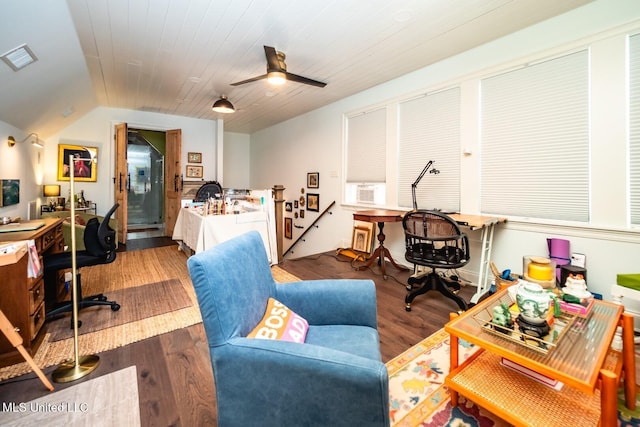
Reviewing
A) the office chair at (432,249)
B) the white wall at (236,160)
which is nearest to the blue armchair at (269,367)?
the office chair at (432,249)

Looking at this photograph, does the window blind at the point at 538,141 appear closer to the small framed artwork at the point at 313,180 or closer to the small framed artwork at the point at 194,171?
the small framed artwork at the point at 313,180

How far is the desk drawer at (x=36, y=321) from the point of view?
1917 mm

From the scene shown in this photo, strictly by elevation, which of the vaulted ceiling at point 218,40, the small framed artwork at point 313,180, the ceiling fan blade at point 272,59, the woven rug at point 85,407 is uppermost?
the vaulted ceiling at point 218,40

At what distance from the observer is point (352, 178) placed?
4.68 m

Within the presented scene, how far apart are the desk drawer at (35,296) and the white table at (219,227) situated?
1.42 meters

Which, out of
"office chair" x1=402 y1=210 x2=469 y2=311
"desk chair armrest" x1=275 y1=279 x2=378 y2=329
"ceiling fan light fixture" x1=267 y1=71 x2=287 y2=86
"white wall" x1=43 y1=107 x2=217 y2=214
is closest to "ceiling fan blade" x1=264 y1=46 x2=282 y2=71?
"ceiling fan light fixture" x1=267 y1=71 x2=287 y2=86

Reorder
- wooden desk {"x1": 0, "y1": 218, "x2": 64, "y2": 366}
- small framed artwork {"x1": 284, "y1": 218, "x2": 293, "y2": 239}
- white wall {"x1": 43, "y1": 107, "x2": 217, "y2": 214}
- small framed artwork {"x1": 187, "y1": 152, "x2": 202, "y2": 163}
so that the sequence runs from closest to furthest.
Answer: wooden desk {"x1": 0, "y1": 218, "x2": 64, "y2": 366} → white wall {"x1": 43, "y1": 107, "x2": 217, "y2": 214} → small framed artwork {"x1": 187, "y1": 152, "x2": 202, "y2": 163} → small framed artwork {"x1": 284, "y1": 218, "x2": 293, "y2": 239}

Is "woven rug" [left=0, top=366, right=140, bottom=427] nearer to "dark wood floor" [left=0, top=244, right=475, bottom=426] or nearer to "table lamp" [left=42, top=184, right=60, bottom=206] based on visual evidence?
"dark wood floor" [left=0, top=244, right=475, bottom=426]

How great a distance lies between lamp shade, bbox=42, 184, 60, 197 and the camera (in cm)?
456

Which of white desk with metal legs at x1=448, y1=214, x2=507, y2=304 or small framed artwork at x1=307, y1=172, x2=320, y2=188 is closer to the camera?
white desk with metal legs at x1=448, y1=214, x2=507, y2=304

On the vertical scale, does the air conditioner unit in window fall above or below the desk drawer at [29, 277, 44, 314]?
above

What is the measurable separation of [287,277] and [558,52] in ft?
12.0

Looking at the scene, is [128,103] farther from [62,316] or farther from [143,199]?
[62,316]

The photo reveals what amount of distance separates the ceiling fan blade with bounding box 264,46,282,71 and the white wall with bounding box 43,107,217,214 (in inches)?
160
